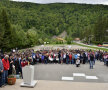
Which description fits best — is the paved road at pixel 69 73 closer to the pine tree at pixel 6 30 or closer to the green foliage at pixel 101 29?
the pine tree at pixel 6 30

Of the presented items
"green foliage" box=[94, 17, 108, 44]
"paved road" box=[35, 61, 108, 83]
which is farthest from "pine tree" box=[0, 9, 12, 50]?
"green foliage" box=[94, 17, 108, 44]

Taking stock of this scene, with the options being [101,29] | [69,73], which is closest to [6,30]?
[69,73]

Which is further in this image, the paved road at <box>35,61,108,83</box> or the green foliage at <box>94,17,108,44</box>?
the green foliage at <box>94,17,108,44</box>

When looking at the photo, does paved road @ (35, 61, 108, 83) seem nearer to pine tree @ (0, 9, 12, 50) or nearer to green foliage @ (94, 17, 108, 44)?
pine tree @ (0, 9, 12, 50)

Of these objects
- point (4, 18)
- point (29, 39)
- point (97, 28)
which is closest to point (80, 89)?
point (4, 18)

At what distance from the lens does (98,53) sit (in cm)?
2092

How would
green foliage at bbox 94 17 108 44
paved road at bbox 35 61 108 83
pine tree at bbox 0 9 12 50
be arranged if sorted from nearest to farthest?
paved road at bbox 35 61 108 83 < pine tree at bbox 0 9 12 50 < green foliage at bbox 94 17 108 44

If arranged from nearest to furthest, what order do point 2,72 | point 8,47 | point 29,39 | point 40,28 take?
point 2,72 → point 8,47 → point 29,39 → point 40,28

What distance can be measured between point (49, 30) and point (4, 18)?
469 ft

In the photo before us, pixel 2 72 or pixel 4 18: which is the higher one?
pixel 4 18

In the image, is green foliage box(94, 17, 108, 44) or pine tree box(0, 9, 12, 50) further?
green foliage box(94, 17, 108, 44)

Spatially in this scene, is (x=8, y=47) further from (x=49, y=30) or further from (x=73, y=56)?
(x=49, y=30)

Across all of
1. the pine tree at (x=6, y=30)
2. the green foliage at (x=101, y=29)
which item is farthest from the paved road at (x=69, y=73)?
the green foliage at (x=101, y=29)

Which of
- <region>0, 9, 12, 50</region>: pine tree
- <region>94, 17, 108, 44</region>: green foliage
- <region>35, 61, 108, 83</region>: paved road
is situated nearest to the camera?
<region>35, 61, 108, 83</region>: paved road
